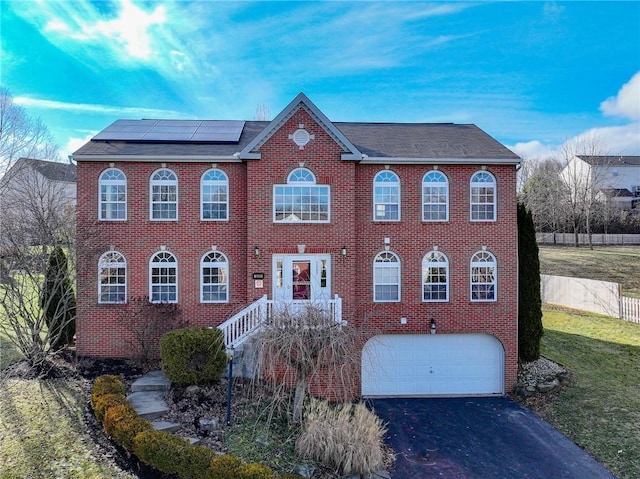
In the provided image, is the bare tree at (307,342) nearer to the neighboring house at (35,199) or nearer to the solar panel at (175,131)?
the solar panel at (175,131)

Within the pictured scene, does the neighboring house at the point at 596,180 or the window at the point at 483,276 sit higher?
the neighboring house at the point at 596,180

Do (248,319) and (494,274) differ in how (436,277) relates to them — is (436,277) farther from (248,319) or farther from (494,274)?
(248,319)

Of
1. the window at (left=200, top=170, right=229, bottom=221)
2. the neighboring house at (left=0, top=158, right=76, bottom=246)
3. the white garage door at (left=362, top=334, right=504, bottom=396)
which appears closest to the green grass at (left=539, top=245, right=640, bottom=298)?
the white garage door at (left=362, top=334, right=504, bottom=396)

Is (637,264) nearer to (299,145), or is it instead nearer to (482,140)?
(482,140)

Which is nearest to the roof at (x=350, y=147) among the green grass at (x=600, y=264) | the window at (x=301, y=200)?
the window at (x=301, y=200)

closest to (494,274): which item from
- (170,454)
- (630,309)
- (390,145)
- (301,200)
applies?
(390,145)

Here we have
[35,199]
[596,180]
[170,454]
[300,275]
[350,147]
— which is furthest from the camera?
[596,180]

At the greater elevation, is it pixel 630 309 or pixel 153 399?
pixel 630 309
